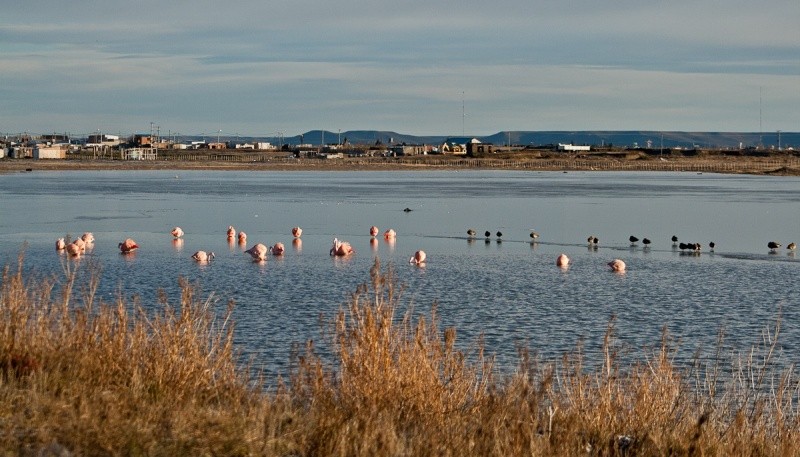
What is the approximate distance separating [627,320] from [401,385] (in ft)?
28.8

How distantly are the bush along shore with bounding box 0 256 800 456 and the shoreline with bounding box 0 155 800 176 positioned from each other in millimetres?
99336

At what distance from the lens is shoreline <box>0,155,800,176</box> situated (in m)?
119

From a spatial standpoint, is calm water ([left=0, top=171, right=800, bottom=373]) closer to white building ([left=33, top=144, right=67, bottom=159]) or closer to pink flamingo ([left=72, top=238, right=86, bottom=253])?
pink flamingo ([left=72, top=238, right=86, bottom=253])

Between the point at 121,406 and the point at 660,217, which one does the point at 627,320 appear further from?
the point at 660,217

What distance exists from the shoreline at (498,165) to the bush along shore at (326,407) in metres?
99.3

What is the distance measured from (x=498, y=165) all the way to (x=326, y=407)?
131444 mm

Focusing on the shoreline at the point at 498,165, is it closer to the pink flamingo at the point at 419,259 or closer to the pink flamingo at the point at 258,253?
the pink flamingo at the point at 419,259

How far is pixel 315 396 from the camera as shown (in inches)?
355

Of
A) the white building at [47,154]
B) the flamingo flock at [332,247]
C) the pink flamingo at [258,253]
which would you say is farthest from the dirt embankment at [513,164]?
the pink flamingo at [258,253]

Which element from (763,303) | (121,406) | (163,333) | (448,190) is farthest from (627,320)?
(448,190)

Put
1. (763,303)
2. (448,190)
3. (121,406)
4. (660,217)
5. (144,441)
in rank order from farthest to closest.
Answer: (448,190) < (660,217) < (763,303) < (121,406) < (144,441)

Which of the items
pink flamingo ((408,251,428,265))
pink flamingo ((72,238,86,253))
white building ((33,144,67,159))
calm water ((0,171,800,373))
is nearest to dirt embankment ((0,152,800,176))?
white building ((33,144,67,159))

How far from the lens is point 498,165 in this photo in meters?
139

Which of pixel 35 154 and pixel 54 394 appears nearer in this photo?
pixel 54 394
